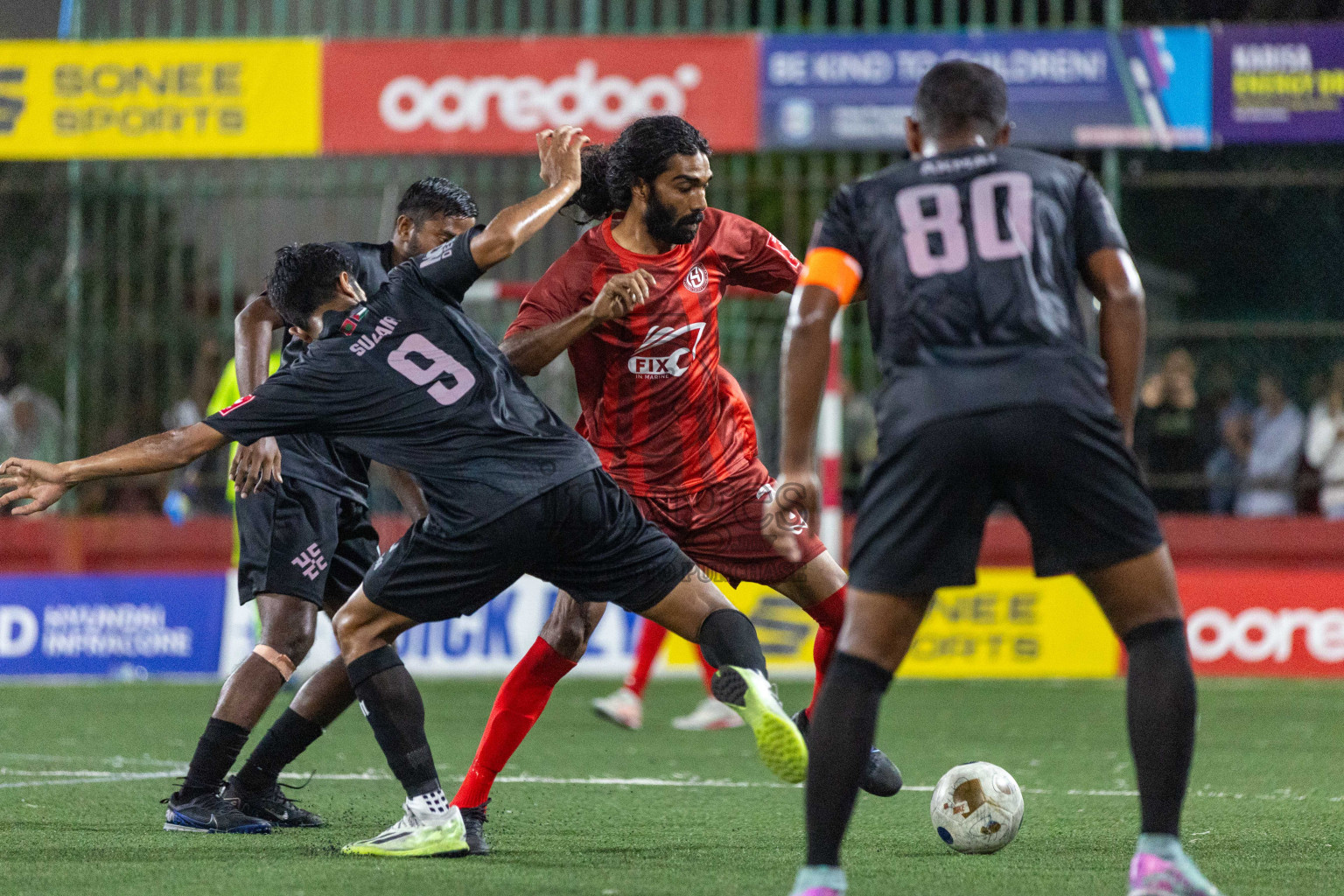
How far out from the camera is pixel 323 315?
5523mm

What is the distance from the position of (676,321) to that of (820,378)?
1.72 m

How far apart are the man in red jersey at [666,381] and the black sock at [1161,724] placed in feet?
5.63

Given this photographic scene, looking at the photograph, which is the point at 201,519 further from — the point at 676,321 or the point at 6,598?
the point at 676,321

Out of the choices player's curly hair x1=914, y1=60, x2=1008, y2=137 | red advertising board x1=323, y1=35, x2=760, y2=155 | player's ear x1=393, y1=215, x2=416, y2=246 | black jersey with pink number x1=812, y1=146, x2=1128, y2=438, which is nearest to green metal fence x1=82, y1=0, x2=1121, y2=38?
red advertising board x1=323, y1=35, x2=760, y2=155

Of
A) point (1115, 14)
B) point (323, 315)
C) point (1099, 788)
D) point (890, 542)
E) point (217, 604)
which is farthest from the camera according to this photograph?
Result: point (1115, 14)


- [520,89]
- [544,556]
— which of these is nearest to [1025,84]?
[520,89]

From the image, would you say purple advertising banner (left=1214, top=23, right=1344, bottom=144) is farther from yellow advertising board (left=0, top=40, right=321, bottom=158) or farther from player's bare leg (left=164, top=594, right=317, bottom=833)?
player's bare leg (left=164, top=594, right=317, bottom=833)

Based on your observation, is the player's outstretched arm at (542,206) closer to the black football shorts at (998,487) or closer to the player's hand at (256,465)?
the player's hand at (256,465)

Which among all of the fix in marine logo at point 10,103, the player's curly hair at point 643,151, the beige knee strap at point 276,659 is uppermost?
the fix in marine logo at point 10,103

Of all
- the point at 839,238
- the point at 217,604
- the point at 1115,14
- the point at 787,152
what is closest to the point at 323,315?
the point at 839,238

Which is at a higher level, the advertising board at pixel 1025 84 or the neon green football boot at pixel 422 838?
the advertising board at pixel 1025 84

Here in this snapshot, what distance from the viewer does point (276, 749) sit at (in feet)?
18.6

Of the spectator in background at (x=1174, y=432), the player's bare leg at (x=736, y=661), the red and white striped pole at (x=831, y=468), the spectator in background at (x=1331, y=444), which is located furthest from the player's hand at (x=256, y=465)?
the spectator in background at (x=1331, y=444)

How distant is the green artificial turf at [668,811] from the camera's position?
4.68m
